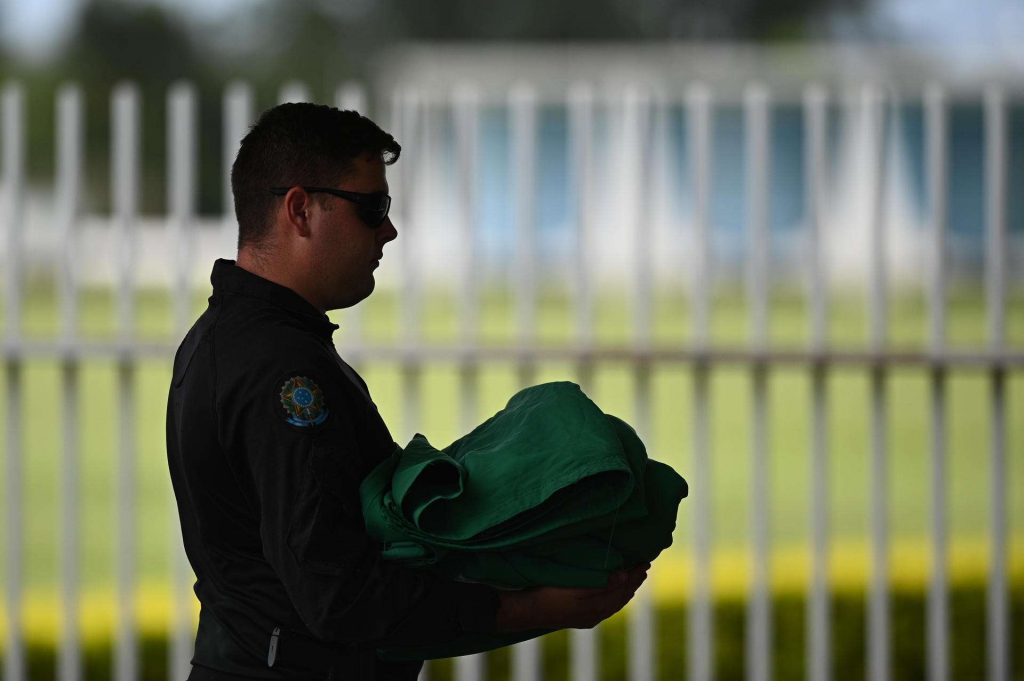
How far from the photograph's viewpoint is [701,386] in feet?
15.3

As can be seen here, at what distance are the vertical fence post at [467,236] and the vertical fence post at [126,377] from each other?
115cm

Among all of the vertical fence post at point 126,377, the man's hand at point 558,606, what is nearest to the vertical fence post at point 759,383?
the vertical fence post at point 126,377

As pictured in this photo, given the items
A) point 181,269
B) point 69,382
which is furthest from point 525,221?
point 69,382

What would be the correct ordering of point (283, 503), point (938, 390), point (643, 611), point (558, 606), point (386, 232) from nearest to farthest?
1. point (283, 503)
2. point (558, 606)
3. point (386, 232)
4. point (643, 611)
5. point (938, 390)

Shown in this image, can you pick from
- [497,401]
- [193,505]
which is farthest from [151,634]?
[497,401]

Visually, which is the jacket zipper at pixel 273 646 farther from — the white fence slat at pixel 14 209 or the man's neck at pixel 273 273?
the white fence slat at pixel 14 209

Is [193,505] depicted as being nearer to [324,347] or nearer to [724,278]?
[324,347]

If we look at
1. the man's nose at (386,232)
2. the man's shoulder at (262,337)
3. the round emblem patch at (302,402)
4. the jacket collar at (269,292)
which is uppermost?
the man's nose at (386,232)

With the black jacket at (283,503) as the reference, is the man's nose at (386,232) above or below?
above

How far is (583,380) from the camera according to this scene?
4.79m

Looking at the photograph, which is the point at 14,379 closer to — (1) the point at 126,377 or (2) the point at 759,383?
(1) the point at 126,377

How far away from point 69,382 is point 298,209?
3243mm

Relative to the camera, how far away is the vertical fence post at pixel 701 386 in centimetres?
467

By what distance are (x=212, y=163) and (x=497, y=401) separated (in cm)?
1634
